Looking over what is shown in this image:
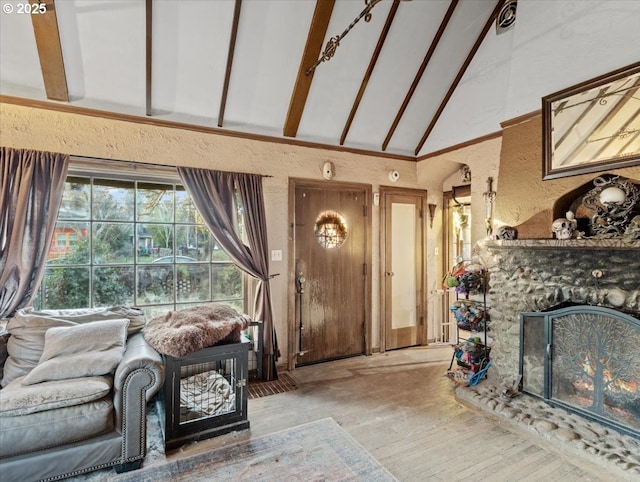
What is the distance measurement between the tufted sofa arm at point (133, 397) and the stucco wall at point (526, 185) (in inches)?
120

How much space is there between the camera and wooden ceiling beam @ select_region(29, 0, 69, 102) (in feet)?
7.93

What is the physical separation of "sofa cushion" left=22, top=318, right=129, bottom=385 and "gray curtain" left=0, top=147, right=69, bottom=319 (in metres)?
0.58

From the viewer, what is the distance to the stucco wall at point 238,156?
2.82 metres

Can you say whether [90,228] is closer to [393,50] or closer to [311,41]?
[311,41]

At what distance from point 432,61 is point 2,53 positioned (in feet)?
12.4

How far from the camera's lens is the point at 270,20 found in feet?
9.43

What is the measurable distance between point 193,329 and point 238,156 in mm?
1894

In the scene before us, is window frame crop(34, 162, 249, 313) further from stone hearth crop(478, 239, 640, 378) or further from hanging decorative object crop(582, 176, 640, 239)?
hanging decorative object crop(582, 176, 640, 239)

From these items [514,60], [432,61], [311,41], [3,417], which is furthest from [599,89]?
[3,417]

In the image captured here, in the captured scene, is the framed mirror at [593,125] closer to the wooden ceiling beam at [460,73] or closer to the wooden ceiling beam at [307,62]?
the wooden ceiling beam at [460,73]

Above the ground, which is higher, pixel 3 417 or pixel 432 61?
pixel 432 61

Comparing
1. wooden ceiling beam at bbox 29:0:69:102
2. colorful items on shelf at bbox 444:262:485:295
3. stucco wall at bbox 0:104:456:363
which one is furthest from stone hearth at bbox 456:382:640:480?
wooden ceiling beam at bbox 29:0:69:102

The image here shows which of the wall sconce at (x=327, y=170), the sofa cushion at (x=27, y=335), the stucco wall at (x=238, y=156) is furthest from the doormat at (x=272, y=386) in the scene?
the wall sconce at (x=327, y=170)

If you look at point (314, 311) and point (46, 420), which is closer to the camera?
point (46, 420)
